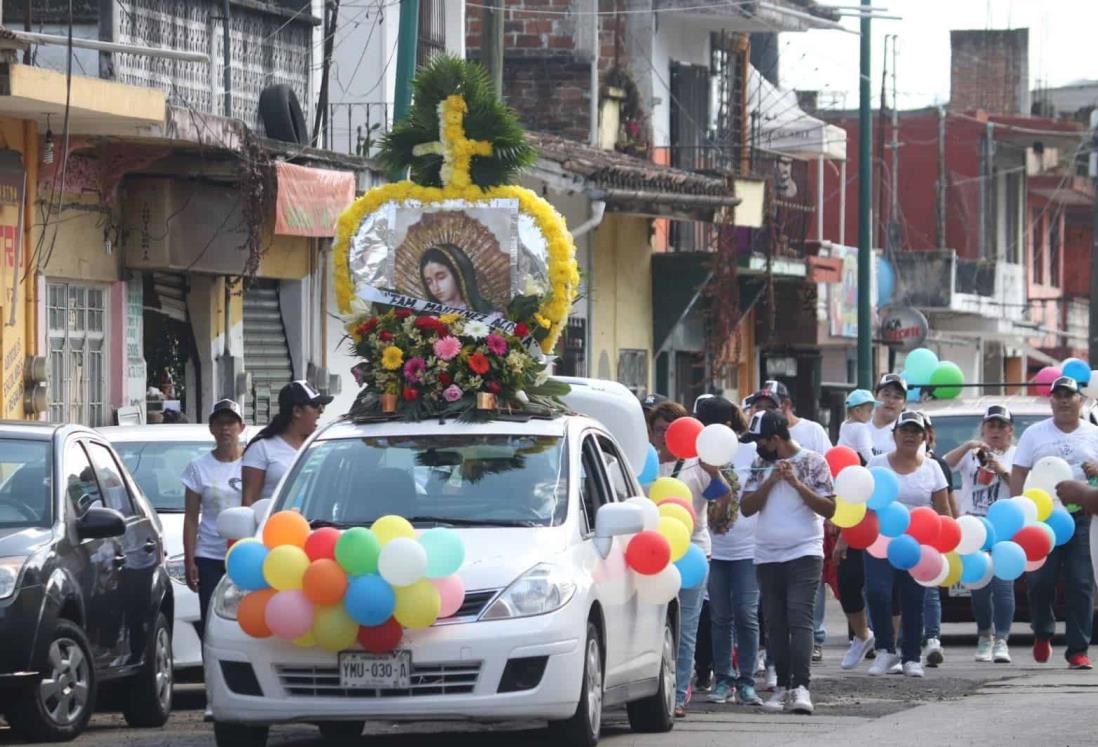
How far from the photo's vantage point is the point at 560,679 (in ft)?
33.8

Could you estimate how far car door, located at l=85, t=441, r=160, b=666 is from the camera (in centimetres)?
1257

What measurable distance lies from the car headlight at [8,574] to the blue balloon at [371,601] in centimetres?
183

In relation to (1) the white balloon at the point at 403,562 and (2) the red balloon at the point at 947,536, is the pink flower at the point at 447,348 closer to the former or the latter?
(1) the white balloon at the point at 403,562

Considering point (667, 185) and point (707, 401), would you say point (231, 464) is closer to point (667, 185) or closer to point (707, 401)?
point (707, 401)

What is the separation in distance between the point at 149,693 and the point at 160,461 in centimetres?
297

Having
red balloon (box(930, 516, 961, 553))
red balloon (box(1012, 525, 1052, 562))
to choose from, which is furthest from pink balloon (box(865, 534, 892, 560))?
red balloon (box(1012, 525, 1052, 562))

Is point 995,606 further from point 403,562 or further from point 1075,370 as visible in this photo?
point 403,562

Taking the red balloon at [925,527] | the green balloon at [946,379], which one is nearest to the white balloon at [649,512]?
the red balloon at [925,527]

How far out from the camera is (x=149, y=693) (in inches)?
503

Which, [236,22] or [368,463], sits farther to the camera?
[236,22]

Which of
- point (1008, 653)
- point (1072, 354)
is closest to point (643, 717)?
point (1008, 653)

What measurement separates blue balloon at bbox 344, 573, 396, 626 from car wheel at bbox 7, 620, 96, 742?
6.32ft

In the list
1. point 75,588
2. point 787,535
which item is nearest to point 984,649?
point 787,535

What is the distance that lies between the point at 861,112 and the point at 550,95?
4699 millimetres
